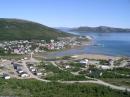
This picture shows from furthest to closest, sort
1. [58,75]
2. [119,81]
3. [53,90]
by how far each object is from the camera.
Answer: [58,75]
[119,81]
[53,90]

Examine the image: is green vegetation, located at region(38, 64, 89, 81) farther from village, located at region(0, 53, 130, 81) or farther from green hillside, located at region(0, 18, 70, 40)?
green hillside, located at region(0, 18, 70, 40)

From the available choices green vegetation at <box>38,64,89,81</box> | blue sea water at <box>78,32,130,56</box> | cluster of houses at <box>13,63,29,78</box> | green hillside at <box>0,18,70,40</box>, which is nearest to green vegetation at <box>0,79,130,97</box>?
green vegetation at <box>38,64,89,81</box>

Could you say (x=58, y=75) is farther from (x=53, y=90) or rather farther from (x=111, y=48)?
(x=111, y=48)

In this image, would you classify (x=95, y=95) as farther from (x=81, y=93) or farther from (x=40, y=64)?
(x=40, y=64)

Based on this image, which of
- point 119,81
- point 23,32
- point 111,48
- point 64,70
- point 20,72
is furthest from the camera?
point 23,32

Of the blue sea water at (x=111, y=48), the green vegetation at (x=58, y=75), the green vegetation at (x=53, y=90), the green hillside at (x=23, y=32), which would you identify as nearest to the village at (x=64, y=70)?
the green vegetation at (x=58, y=75)

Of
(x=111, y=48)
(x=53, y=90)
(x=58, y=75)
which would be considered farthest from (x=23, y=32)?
(x=53, y=90)

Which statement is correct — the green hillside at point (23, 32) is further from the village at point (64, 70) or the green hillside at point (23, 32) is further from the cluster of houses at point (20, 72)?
the cluster of houses at point (20, 72)
